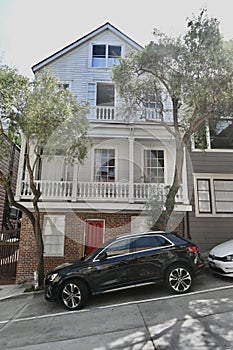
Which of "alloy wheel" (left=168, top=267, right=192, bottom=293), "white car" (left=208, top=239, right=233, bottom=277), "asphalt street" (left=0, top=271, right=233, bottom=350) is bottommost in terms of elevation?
"asphalt street" (left=0, top=271, right=233, bottom=350)

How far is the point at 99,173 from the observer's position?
11602mm

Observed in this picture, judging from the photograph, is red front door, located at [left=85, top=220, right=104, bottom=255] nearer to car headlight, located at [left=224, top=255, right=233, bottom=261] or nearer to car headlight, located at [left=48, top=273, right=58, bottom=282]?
car headlight, located at [left=48, top=273, right=58, bottom=282]

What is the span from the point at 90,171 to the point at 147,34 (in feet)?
19.4

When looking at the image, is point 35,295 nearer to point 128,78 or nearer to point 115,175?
point 115,175

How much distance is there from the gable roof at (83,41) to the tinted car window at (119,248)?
33.6 ft

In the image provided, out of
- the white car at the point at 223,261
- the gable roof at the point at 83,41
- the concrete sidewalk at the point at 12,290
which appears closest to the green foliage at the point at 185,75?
the white car at the point at 223,261

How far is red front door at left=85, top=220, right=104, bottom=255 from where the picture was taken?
33.7 ft

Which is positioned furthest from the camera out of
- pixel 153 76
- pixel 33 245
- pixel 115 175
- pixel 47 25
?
pixel 115 175

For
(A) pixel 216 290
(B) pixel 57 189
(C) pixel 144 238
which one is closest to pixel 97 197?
(B) pixel 57 189

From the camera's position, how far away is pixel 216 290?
20.5 feet

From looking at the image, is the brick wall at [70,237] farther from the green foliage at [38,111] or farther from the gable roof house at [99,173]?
the green foliage at [38,111]

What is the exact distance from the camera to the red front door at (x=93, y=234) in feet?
33.7

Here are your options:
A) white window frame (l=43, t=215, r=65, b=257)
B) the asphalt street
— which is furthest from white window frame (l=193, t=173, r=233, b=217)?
white window frame (l=43, t=215, r=65, b=257)

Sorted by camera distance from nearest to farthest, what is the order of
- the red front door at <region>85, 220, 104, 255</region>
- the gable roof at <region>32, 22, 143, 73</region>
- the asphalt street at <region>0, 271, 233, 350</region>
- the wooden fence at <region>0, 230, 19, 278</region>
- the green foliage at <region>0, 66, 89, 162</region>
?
1. the asphalt street at <region>0, 271, 233, 350</region>
2. the green foliage at <region>0, 66, 89, 162</region>
3. the wooden fence at <region>0, 230, 19, 278</region>
4. the red front door at <region>85, 220, 104, 255</region>
5. the gable roof at <region>32, 22, 143, 73</region>
